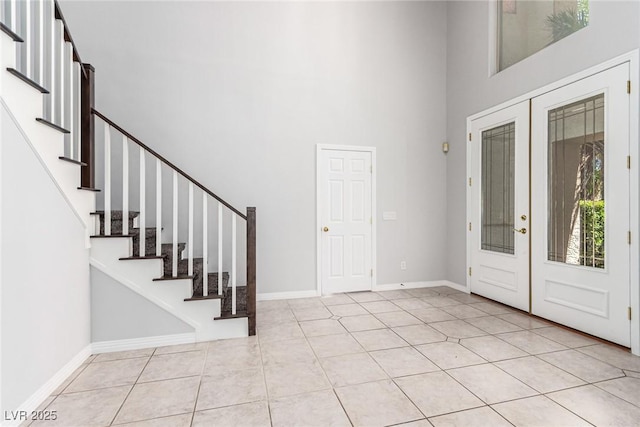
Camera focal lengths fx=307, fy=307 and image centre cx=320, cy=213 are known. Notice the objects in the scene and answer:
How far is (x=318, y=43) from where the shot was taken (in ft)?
13.9

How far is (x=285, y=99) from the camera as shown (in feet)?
13.5

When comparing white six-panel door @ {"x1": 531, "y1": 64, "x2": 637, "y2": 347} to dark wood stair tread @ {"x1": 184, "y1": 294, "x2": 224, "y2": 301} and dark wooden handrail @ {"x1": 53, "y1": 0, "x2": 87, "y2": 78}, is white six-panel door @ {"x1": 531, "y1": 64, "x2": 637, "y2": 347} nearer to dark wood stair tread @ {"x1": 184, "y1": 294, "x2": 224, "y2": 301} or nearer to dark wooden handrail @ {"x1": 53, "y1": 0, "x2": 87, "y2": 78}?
dark wood stair tread @ {"x1": 184, "y1": 294, "x2": 224, "y2": 301}

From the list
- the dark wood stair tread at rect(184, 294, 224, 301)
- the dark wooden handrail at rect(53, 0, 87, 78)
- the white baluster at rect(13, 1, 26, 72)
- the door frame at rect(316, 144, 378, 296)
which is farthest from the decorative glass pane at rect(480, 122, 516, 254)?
the white baluster at rect(13, 1, 26, 72)

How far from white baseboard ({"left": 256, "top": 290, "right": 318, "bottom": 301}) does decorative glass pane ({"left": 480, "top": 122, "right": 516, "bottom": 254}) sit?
242cm

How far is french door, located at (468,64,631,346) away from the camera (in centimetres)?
265

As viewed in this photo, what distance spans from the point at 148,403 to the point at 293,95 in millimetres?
3637

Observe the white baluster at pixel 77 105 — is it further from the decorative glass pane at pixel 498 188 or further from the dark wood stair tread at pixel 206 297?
the decorative glass pane at pixel 498 188

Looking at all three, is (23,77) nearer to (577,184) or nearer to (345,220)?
(345,220)

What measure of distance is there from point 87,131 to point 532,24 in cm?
484

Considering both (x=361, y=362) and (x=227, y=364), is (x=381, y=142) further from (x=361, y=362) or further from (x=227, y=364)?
(x=227, y=364)

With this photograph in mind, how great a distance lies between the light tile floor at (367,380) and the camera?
1.75 meters

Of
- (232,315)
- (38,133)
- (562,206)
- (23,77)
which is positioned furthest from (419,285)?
(23,77)

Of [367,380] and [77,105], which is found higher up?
[77,105]

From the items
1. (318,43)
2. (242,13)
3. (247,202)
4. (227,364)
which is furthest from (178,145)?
(227,364)
